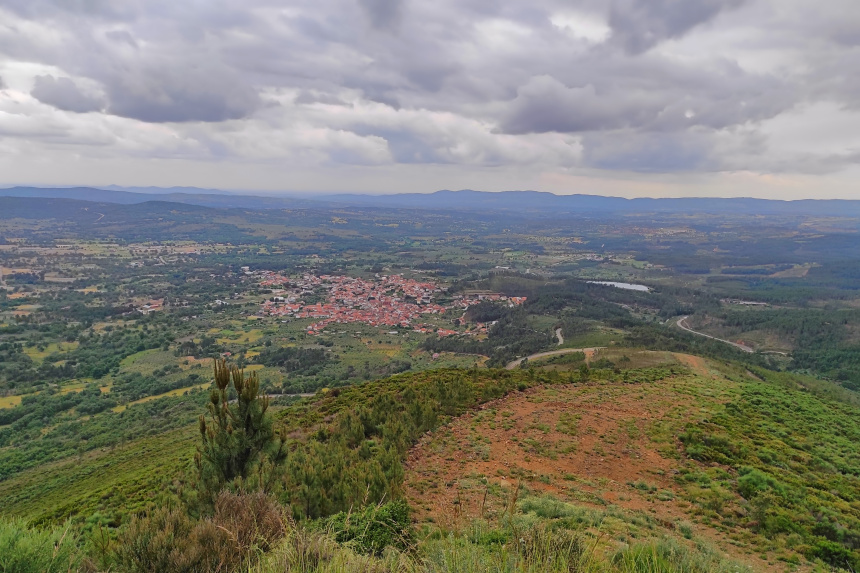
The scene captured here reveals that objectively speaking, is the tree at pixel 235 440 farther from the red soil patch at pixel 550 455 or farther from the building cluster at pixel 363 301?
the building cluster at pixel 363 301

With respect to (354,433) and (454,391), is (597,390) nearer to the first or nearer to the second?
(454,391)

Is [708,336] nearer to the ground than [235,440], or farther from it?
nearer to the ground

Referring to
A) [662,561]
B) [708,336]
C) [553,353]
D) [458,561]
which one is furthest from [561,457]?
[708,336]

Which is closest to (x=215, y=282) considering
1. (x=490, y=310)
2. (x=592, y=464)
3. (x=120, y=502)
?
(x=490, y=310)

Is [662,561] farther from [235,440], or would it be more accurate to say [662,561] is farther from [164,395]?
[164,395]

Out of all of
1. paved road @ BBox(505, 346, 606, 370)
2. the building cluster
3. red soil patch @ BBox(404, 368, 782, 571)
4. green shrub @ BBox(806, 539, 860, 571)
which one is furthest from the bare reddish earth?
the building cluster

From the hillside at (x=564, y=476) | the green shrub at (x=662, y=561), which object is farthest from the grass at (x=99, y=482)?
the green shrub at (x=662, y=561)
